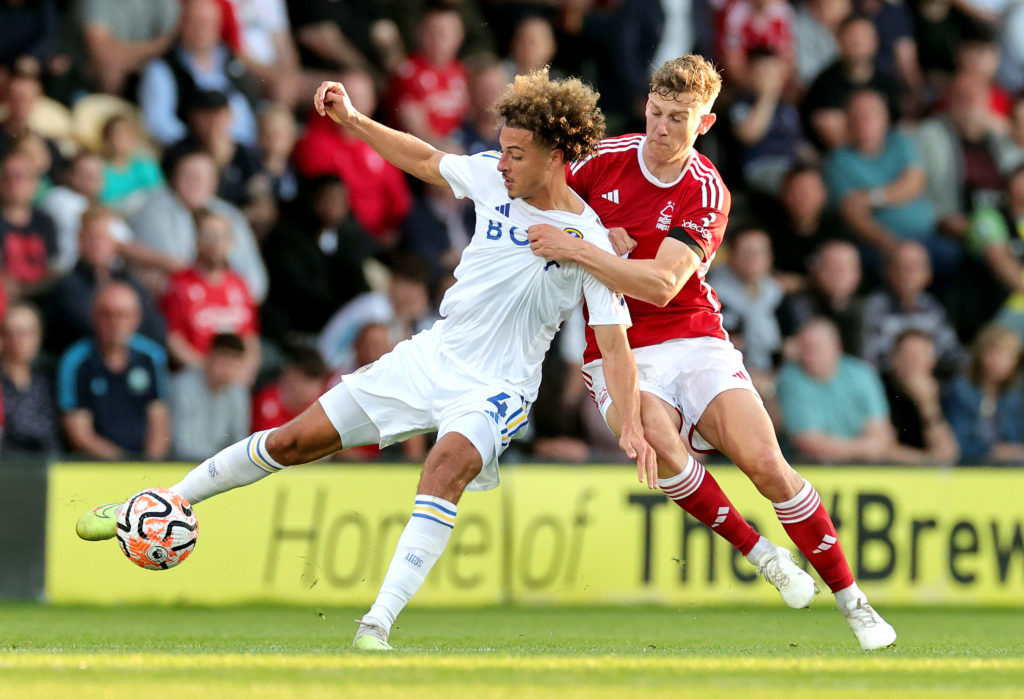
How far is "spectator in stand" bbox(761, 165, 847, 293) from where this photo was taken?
13.5 meters

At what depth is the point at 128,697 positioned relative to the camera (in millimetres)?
4809

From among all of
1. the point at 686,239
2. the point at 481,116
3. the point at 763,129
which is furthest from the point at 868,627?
the point at 763,129

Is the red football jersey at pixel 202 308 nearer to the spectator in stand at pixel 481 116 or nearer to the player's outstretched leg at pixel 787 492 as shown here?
the spectator in stand at pixel 481 116

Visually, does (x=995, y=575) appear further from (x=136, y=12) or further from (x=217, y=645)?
(x=136, y=12)

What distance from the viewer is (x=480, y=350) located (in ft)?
24.0

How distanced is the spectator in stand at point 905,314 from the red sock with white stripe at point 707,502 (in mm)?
5737

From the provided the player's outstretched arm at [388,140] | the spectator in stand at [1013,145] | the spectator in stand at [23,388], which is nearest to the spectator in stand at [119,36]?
the spectator in stand at [23,388]

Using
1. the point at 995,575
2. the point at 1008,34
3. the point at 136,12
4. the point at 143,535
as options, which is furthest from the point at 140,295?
the point at 1008,34

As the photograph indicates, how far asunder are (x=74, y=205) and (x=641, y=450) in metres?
5.97

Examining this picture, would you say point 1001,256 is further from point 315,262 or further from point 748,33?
point 315,262

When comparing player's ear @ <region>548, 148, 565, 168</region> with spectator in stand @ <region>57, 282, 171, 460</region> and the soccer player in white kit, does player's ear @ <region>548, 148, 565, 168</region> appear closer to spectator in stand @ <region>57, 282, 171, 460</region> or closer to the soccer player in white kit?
the soccer player in white kit

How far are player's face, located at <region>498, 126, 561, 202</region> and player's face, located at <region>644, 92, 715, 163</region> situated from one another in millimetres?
613

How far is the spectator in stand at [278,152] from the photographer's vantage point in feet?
40.5

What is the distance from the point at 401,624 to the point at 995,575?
502 centimetres
